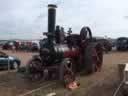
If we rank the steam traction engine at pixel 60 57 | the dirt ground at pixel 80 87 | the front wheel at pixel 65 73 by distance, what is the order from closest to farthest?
the dirt ground at pixel 80 87
the front wheel at pixel 65 73
the steam traction engine at pixel 60 57

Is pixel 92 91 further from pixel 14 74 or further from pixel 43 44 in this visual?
pixel 14 74

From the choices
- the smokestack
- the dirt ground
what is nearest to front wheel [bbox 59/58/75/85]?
the dirt ground

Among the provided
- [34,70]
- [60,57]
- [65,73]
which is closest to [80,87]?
[65,73]

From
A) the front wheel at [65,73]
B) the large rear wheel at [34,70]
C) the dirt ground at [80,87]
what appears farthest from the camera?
the large rear wheel at [34,70]

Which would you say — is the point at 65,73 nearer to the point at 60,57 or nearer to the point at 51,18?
the point at 60,57

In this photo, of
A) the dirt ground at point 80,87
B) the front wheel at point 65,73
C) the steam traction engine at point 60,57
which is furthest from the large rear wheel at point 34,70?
the front wheel at point 65,73

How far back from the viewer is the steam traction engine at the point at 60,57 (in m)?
12.4

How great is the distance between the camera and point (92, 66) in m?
14.2

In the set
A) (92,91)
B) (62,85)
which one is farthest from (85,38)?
(92,91)

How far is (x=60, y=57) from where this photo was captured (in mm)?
12750

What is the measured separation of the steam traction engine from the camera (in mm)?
12438

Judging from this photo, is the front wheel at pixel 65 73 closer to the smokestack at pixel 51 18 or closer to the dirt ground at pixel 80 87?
the dirt ground at pixel 80 87

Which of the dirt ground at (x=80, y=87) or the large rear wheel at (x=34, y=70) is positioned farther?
the large rear wheel at (x=34, y=70)

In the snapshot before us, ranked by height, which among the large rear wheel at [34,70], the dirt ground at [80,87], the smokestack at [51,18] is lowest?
the dirt ground at [80,87]
